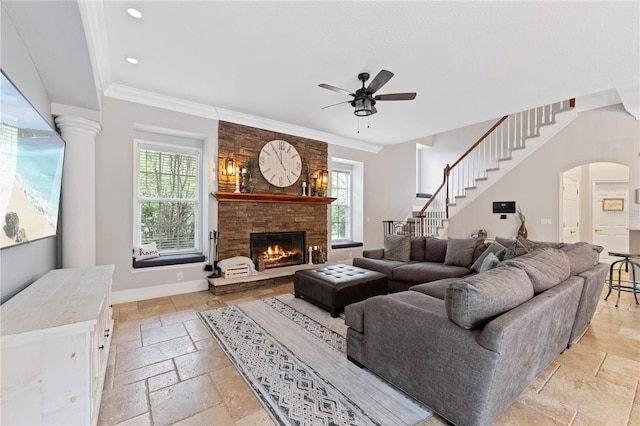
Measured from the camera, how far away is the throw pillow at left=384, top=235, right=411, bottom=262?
4648 millimetres

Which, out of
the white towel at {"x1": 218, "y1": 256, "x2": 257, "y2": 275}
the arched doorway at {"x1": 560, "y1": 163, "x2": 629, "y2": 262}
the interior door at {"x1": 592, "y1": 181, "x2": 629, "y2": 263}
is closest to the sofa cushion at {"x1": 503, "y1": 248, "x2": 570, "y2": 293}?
the white towel at {"x1": 218, "y1": 256, "x2": 257, "y2": 275}

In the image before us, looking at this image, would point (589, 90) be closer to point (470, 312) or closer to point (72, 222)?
point (470, 312)

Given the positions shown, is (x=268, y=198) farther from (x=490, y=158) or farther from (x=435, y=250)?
(x=490, y=158)

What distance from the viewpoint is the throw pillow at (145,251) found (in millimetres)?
4039

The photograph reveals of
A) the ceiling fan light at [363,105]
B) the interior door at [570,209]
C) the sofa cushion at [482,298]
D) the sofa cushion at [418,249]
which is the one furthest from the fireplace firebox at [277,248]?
the interior door at [570,209]

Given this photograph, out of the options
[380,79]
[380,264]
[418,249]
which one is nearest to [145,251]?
[380,264]

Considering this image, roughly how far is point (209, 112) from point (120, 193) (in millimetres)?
1766

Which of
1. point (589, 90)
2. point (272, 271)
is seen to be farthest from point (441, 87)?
point (272, 271)

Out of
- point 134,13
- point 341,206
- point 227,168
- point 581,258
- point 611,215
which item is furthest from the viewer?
point 341,206

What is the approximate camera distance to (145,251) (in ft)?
13.6

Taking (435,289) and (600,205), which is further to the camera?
(600,205)

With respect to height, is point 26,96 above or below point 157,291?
above

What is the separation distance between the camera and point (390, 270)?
13.6 ft

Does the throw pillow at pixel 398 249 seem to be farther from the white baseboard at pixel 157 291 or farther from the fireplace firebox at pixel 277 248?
the white baseboard at pixel 157 291
